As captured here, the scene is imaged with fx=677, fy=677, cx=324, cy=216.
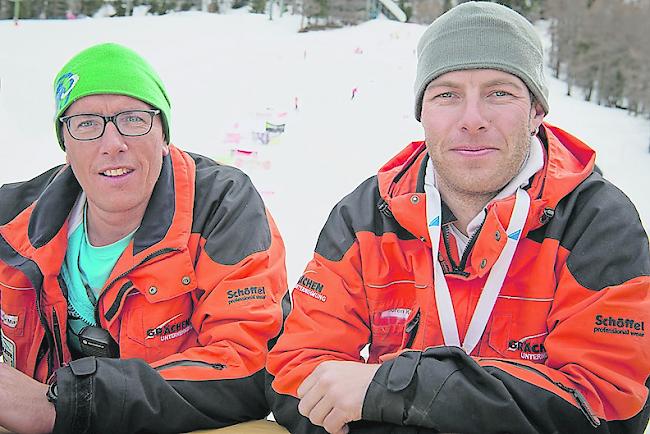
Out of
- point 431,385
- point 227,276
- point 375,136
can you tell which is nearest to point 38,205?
point 227,276

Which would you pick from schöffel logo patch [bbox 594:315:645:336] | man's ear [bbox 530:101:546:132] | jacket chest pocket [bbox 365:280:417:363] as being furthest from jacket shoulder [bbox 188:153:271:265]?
schöffel logo patch [bbox 594:315:645:336]

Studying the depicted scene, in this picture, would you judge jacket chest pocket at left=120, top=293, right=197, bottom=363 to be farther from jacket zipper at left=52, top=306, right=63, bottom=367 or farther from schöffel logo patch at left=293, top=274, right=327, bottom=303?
schöffel logo patch at left=293, top=274, right=327, bottom=303

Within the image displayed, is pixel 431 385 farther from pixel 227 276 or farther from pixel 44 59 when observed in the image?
pixel 44 59

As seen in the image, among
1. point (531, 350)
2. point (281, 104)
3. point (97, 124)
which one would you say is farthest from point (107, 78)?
point (281, 104)

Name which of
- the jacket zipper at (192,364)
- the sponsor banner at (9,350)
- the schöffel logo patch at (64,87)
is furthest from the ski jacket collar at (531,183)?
the sponsor banner at (9,350)

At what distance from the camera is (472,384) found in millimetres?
1129

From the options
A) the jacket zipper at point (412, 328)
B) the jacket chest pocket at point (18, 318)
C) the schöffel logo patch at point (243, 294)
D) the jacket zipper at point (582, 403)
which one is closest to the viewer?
the jacket zipper at point (582, 403)

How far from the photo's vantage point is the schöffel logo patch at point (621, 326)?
3.74 feet

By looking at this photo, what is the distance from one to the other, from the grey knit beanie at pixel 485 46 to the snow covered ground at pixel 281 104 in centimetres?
222

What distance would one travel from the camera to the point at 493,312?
1.33m

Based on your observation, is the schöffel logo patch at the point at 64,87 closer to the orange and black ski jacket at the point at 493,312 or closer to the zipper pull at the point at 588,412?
the orange and black ski jacket at the point at 493,312

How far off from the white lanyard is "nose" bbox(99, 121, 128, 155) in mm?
715

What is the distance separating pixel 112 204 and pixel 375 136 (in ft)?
17.3

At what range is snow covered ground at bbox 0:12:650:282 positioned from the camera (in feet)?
17.5
